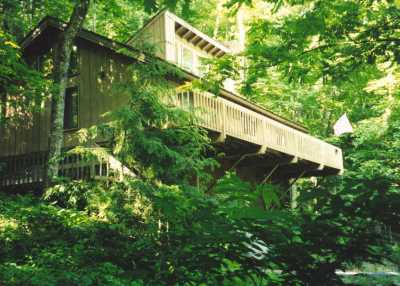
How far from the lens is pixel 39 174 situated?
51.3 ft

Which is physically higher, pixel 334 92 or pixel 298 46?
pixel 334 92

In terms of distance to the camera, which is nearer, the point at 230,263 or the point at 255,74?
the point at 230,263

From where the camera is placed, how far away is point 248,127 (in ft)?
52.4

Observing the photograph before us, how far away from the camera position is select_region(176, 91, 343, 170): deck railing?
13830 mm

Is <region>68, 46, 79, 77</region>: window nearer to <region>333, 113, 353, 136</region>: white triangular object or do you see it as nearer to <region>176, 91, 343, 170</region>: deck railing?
<region>176, 91, 343, 170</region>: deck railing

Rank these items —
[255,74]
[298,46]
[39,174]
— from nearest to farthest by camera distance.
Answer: [298,46] < [255,74] < [39,174]

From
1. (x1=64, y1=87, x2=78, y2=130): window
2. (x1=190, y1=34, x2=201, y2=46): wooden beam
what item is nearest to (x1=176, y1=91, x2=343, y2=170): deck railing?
(x1=64, y1=87, x2=78, y2=130): window

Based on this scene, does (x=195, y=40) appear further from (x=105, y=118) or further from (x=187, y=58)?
(x=105, y=118)

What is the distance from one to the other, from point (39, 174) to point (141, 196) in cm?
681

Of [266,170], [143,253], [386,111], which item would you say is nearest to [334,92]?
[386,111]

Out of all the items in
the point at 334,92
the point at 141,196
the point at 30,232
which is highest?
the point at 334,92

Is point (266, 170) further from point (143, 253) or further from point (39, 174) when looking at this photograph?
point (143, 253)

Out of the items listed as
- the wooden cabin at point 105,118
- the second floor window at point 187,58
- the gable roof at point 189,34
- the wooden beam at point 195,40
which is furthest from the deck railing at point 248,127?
the wooden beam at point 195,40

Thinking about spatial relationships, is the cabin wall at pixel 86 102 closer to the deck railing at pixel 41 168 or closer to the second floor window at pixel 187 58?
the deck railing at pixel 41 168
